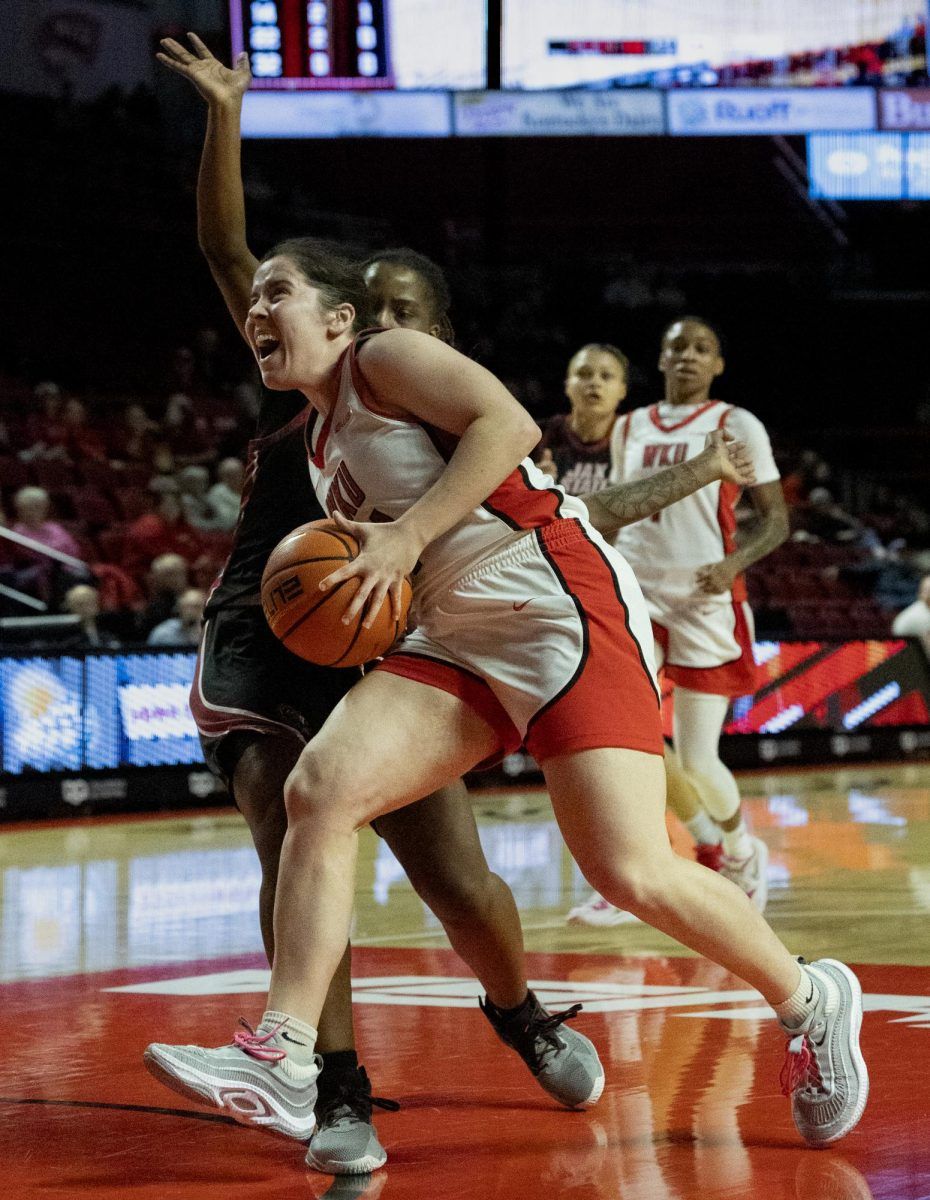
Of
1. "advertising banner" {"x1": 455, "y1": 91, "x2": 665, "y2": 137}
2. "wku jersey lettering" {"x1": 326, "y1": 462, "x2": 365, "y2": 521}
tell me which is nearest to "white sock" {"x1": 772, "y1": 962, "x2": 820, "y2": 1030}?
"wku jersey lettering" {"x1": 326, "y1": 462, "x2": 365, "y2": 521}

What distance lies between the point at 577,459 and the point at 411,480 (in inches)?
141

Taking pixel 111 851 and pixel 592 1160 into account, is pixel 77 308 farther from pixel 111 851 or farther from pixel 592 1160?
pixel 592 1160

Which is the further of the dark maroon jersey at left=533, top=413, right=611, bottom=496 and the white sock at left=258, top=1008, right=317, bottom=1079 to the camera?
the dark maroon jersey at left=533, top=413, right=611, bottom=496

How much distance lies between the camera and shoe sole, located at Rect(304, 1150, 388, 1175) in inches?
128

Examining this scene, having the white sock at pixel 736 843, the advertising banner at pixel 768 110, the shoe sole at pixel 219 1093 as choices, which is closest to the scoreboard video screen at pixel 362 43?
the advertising banner at pixel 768 110

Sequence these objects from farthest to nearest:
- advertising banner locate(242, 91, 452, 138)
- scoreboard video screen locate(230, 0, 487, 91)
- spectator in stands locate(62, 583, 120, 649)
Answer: advertising banner locate(242, 91, 452, 138) → scoreboard video screen locate(230, 0, 487, 91) → spectator in stands locate(62, 583, 120, 649)

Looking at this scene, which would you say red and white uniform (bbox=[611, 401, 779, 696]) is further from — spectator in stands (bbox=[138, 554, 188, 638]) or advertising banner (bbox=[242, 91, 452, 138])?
advertising banner (bbox=[242, 91, 452, 138])

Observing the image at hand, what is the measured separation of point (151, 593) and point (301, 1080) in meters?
10.4

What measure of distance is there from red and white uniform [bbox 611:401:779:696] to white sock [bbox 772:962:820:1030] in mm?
3254

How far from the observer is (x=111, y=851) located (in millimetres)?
9586

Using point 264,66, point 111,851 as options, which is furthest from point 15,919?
point 264,66

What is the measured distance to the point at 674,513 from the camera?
685 centimetres

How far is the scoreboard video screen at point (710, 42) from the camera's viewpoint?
68.5ft

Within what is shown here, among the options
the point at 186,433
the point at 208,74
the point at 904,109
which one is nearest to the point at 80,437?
the point at 186,433
